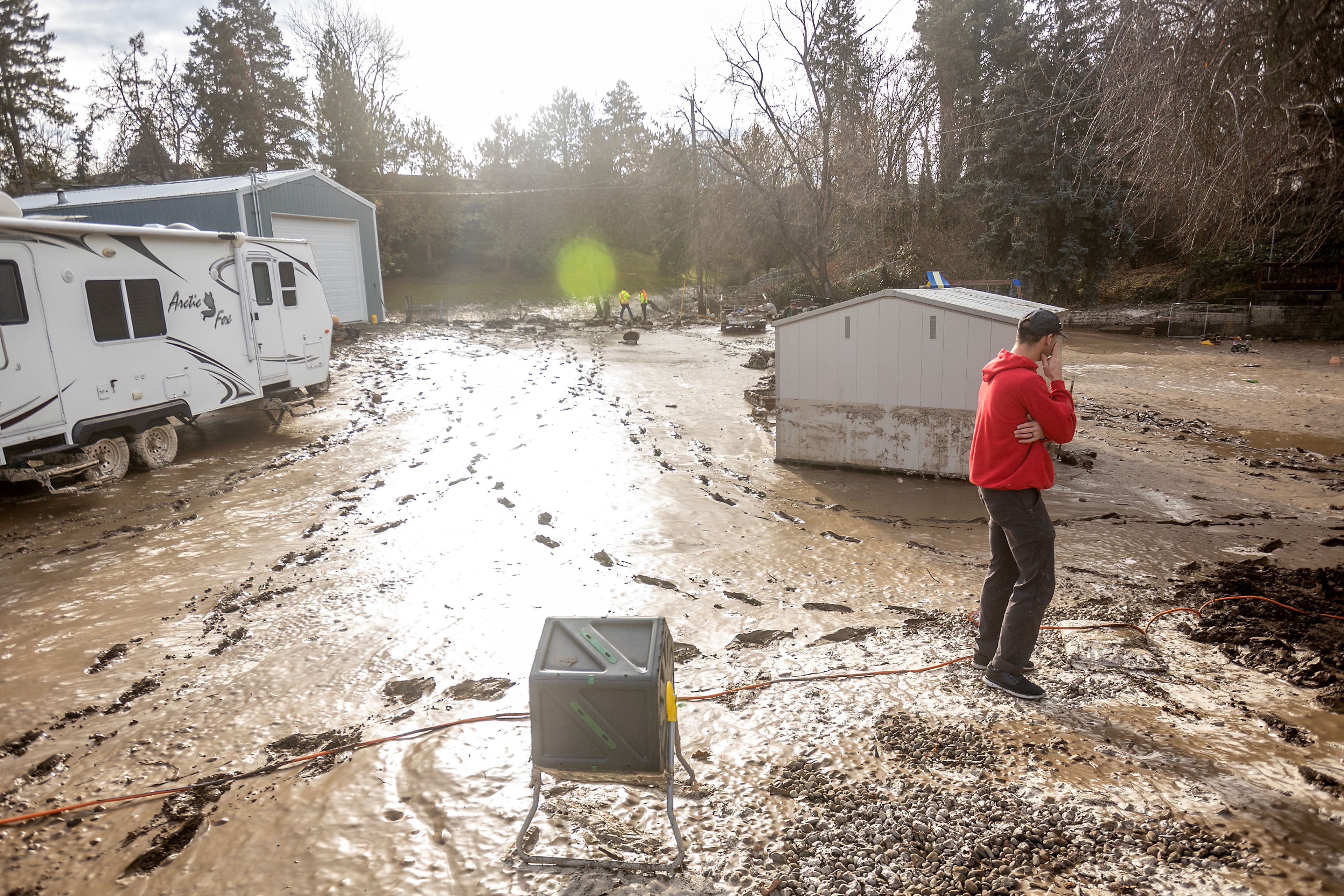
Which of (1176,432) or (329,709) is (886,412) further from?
(329,709)

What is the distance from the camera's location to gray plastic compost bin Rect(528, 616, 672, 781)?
293 cm

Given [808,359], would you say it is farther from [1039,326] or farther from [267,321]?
[267,321]

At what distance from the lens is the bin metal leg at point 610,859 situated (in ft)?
9.69

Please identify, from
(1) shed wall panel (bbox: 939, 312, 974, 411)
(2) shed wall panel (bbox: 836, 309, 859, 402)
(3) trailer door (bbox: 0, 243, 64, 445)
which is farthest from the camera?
(2) shed wall panel (bbox: 836, 309, 859, 402)

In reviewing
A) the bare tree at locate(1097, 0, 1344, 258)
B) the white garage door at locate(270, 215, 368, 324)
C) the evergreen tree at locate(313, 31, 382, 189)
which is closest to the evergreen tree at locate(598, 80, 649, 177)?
the evergreen tree at locate(313, 31, 382, 189)

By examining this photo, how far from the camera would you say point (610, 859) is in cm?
306

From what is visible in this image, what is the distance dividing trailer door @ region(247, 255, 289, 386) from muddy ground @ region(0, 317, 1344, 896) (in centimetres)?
255

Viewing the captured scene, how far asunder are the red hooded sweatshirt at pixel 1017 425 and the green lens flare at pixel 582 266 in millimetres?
39465

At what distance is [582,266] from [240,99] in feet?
61.5

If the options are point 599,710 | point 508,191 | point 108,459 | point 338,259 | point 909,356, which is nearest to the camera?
point 599,710

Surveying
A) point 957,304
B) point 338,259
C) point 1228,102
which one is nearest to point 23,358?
point 957,304

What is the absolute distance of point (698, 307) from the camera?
3250 centimetres

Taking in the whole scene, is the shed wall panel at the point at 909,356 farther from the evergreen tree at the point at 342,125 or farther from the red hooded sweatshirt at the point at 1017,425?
the evergreen tree at the point at 342,125

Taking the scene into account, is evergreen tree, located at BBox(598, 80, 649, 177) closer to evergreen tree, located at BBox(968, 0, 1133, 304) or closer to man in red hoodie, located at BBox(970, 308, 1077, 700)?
evergreen tree, located at BBox(968, 0, 1133, 304)
